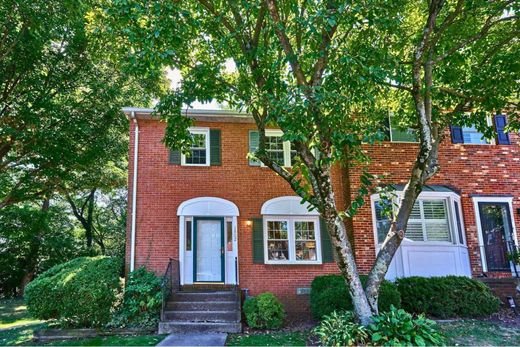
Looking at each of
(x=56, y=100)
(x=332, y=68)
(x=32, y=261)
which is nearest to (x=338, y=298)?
(x=332, y=68)

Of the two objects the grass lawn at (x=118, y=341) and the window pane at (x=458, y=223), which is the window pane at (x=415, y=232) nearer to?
the window pane at (x=458, y=223)

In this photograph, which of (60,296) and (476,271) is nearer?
(60,296)

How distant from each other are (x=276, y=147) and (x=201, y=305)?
5385mm

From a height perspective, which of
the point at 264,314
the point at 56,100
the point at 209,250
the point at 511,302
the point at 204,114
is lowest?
the point at 511,302

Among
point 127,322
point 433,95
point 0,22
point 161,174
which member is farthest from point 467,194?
point 0,22

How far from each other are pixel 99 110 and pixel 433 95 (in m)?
11.5

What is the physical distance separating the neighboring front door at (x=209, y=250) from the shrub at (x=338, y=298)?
3.02 m

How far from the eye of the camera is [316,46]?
25.8 ft

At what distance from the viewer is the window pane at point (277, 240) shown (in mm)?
11203

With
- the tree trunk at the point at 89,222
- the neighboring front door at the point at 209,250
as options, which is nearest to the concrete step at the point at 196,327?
the neighboring front door at the point at 209,250

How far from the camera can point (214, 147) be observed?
11.6 metres

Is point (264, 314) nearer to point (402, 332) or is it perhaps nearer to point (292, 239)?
point (292, 239)

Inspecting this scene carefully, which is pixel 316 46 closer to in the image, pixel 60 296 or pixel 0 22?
pixel 60 296

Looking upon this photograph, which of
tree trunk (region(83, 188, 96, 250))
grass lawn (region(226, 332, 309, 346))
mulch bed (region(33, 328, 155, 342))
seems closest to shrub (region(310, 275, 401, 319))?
grass lawn (region(226, 332, 309, 346))
